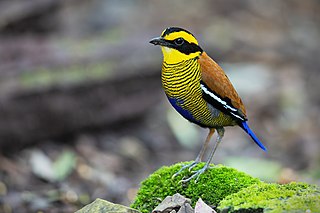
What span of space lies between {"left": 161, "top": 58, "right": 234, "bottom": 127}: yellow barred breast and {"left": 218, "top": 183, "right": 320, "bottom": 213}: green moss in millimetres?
911

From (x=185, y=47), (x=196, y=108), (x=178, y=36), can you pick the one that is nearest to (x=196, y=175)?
(x=196, y=108)

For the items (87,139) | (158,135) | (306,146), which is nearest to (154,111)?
(158,135)

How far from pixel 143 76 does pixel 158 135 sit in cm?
136

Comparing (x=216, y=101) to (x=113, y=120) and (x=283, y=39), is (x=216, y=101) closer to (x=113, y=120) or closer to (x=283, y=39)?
(x=113, y=120)

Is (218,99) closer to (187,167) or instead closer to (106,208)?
(187,167)

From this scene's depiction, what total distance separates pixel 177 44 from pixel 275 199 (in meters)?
1.72

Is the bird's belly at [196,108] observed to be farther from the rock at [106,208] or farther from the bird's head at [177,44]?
the rock at [106,208]

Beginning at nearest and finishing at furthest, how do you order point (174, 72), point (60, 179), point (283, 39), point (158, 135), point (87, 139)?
point (174, 72) < point (60, 179) < point (87, 139) < point (158, 135) < point (283, 39)

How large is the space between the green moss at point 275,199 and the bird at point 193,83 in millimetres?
821

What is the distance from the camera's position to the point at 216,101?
5957mm

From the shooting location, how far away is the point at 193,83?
5.86 metres

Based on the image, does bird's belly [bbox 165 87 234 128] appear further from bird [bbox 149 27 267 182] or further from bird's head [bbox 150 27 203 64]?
bird's head [bbox 150 27 203 64]

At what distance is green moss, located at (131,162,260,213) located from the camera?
5.83 m

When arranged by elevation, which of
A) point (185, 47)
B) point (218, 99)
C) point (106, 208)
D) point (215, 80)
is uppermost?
point (185, 47)
